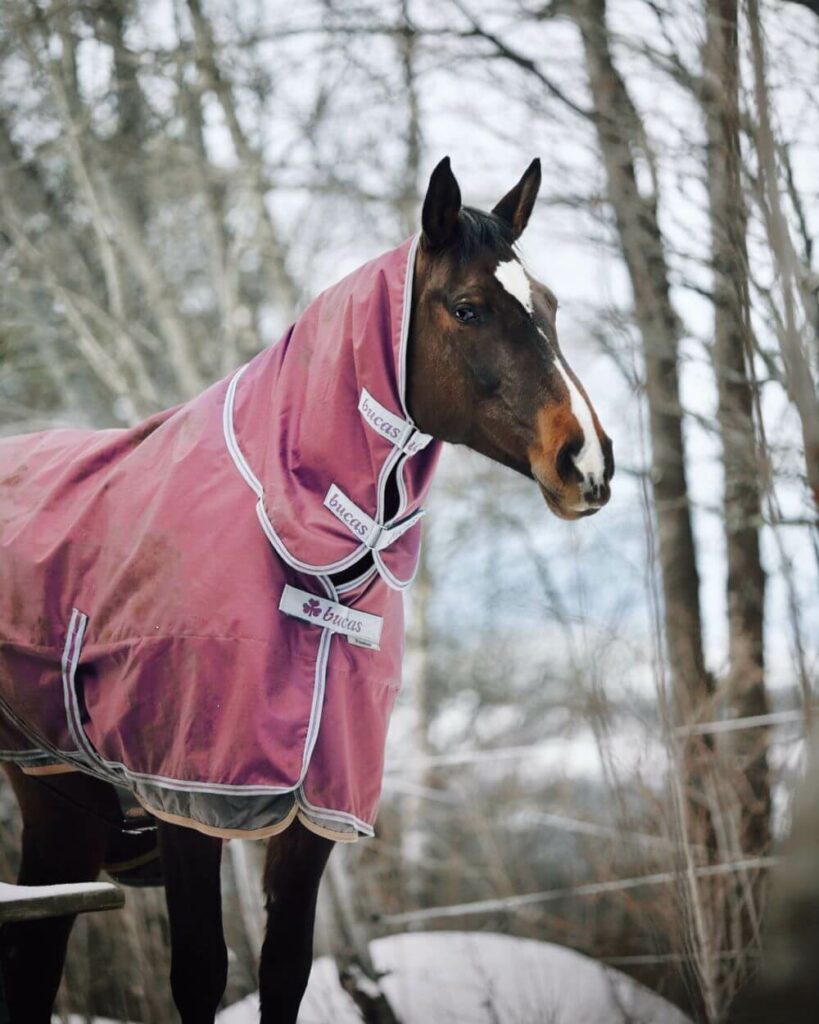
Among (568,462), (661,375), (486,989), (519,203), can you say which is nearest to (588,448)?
(568,462)

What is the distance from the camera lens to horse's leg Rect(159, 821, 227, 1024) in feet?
7.13

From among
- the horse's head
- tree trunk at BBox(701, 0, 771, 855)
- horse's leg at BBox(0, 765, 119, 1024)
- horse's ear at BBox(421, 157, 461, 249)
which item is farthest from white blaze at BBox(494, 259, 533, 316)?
horse's leg at BBox(0, 765, 119, 1024)

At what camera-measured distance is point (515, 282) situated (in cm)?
217

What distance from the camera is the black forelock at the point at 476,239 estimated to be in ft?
7.27

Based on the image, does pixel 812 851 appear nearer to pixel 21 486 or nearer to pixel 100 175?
pixel 21 486

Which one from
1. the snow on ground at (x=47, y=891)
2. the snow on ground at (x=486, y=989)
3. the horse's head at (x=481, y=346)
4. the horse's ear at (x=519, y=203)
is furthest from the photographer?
the snow on ground at (x=486, y=989)

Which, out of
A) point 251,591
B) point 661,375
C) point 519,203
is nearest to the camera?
point 251,591

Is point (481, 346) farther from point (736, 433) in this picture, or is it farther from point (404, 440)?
point (736, 433)

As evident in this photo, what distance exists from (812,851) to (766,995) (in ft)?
0.59

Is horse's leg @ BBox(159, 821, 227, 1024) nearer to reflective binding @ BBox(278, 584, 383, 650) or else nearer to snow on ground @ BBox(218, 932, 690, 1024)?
reflective binding @ BBox(278, 584, 383, 650)

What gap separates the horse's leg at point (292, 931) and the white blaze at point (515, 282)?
1175mm

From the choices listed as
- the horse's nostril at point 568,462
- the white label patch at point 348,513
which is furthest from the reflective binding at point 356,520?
the horse's nostril at point 568,462

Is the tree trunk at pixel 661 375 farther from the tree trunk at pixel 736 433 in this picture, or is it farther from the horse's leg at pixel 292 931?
the horse's leg at pixel 292 931

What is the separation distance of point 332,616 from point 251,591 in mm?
176
